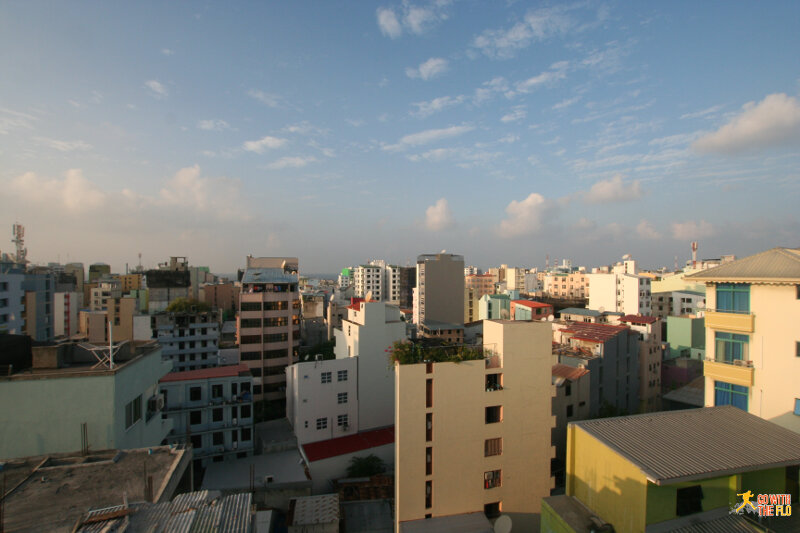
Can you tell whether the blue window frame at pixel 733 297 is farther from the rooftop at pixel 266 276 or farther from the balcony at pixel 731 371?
the rooftop at pixel 266 276

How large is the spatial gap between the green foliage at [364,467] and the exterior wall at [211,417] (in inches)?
287

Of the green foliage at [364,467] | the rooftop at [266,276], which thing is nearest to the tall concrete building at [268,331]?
the rooftop at [266,276]

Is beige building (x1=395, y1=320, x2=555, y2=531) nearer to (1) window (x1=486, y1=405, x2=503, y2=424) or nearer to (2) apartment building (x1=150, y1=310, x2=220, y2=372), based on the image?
(1) window (x1=486, y1=405, x2=503, y2=424)

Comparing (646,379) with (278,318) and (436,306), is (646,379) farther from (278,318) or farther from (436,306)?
(436,306)

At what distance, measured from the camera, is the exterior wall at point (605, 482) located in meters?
7.64

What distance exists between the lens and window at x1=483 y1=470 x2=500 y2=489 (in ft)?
48.9

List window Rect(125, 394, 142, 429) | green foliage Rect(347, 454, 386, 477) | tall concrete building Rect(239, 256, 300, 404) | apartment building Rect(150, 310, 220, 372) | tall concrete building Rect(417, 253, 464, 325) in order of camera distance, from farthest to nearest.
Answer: tall concrete building Rect(417, 253, 464, 325) → apartment building Rect(150, 310, 220, 372) → tall concrete building Rect(239, 256, 300, 404) → green foliage Rect(347, 454, 386, 477) → window Rect(125, 394, 142, 429)

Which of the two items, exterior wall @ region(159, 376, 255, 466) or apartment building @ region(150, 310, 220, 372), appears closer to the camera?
exterior wall @ region(159, 376, 255, 466)

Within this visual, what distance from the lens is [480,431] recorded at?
14820 mm

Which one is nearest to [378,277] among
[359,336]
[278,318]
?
[278,318]

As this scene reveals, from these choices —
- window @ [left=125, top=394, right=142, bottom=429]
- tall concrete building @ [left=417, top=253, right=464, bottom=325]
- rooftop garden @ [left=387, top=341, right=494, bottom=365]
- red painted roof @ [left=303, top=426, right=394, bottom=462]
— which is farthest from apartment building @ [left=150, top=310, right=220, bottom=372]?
tall concrete building @ [left=417, top=253, right=464, bottom=325]

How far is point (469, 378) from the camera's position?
1476cm

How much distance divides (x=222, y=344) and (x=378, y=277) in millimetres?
49161

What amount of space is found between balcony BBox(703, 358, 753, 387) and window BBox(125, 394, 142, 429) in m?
18.3
